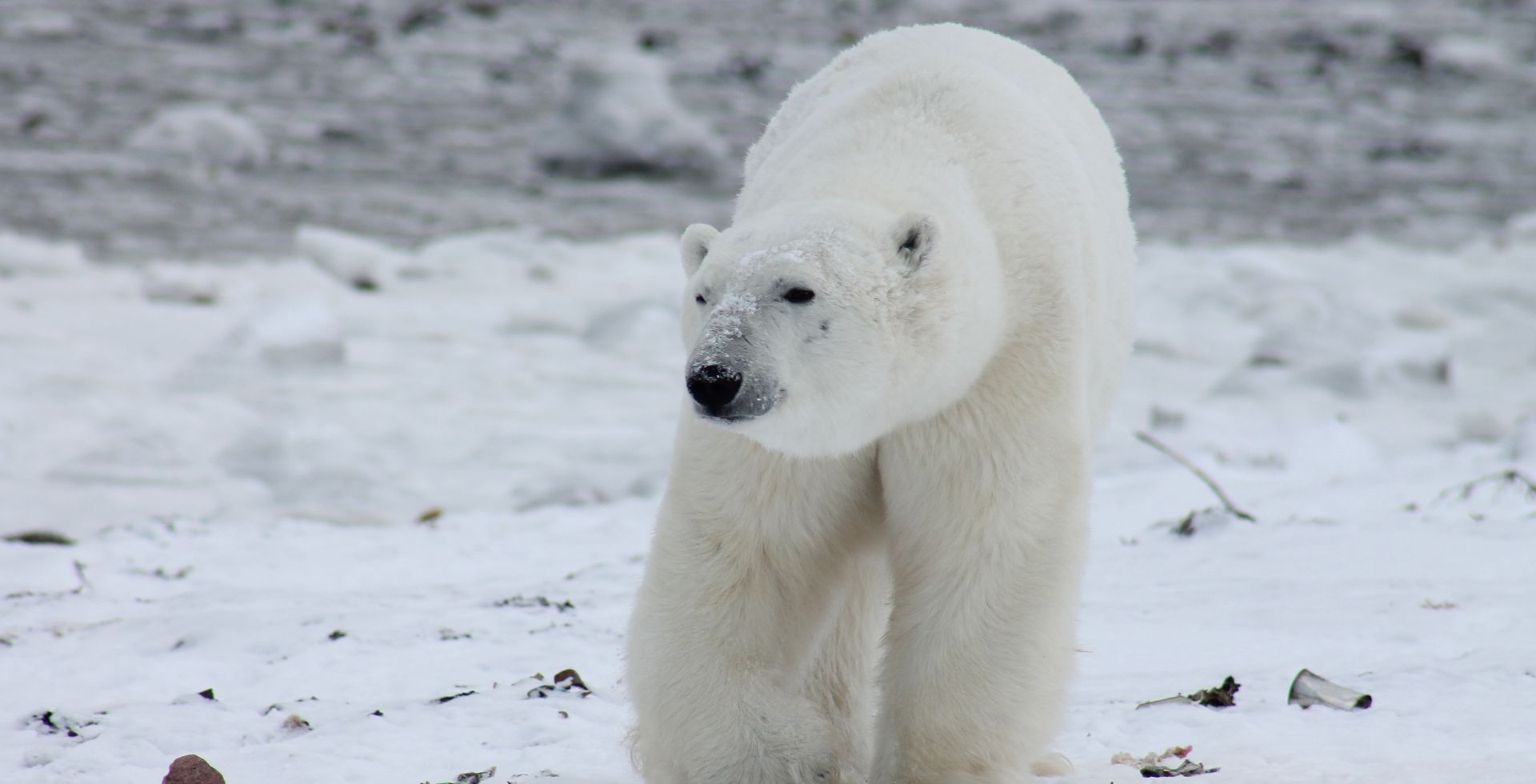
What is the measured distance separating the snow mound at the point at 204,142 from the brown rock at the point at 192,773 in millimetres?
12449

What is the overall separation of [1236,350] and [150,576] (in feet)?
21.7

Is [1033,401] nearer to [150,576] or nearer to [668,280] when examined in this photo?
[150,576]

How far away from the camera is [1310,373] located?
8258 millimetres

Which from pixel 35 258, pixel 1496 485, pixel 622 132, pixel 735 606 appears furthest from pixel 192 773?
pixel 622 132

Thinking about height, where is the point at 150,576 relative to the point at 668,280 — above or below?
above

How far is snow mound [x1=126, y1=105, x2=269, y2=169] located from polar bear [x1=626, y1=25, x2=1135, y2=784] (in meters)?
12.6

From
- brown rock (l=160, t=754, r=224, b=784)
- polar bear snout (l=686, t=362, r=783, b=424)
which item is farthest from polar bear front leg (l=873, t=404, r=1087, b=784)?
brown rock (l=160, t=754, r=224, b=784)

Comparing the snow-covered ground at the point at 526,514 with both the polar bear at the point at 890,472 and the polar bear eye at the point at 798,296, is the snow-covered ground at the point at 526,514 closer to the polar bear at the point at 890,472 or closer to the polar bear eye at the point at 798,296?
the polar bear at the point at 890,472

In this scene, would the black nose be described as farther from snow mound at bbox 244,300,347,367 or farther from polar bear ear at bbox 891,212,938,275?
snow mound at bbox 244,300,347,367

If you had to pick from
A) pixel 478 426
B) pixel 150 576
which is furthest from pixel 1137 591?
pixel 478 426

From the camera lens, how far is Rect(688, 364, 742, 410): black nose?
7.69 feet

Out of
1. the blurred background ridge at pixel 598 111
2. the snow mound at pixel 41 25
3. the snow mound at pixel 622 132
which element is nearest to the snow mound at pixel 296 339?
the blurred background ridge at pixel 598 111

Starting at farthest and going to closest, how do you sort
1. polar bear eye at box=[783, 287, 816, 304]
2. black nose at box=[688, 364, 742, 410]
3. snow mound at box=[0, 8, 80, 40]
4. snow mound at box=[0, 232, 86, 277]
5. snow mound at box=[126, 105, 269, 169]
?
1. snow mound at box=[0, 8, 80, 40]
2. snow mound at box=[126, 105, 269, 169]
3. snow mound at box=[0, 232, 86, 277]
4. polar bear eye at box=[783, 287, 816, 304]
5. black nose at box=[688, 364, 742, 410]

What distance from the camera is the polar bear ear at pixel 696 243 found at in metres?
2.79
